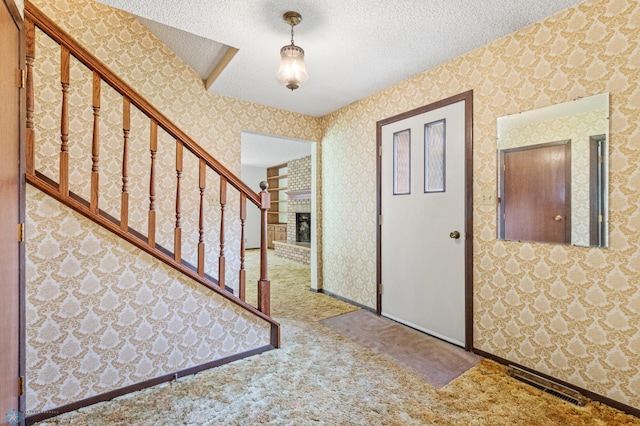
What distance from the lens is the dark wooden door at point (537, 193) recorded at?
1939mm

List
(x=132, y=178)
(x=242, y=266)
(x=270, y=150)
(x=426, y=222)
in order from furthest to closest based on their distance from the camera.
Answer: (x=270, y=150) → (x=132, y=178) → (x=426, y=222) → (x=242, y=266)

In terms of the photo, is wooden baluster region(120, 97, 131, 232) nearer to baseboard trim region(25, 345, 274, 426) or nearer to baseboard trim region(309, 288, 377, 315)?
baseboard trim region(25, 345, 274, 426)

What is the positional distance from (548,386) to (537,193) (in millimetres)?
1252

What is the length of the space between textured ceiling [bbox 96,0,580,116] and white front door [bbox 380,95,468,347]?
0.53 metres

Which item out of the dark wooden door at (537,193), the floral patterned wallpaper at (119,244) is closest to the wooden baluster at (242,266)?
the floral patterned wallpaper at (119,244)

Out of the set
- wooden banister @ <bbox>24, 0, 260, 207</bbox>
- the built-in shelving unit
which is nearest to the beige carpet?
wooden banister @ <bbox>24, 0, 260, 207</bbox>

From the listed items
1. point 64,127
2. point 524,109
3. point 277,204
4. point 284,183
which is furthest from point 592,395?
point 277,204

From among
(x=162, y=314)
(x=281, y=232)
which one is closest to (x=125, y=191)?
(x=162, y=314)

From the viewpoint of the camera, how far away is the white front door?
2523 millimetres

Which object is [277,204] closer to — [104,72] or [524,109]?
[104,72]

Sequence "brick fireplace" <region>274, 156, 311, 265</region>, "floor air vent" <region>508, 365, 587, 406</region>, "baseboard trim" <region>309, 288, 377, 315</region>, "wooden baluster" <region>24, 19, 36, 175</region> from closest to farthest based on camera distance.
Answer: "wooden baluster" <region>24, 19, 36, 175</region> → "floor air vent" <region>508, 365, 587, 406</region> → "baseboard trim" <region>309, 288, 377, 315</region> → "brick fireplace" <region>274, 156, 311, 265</region>

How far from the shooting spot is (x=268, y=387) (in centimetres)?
193

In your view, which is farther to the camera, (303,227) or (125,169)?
(303,227)

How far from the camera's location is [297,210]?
751 cm
